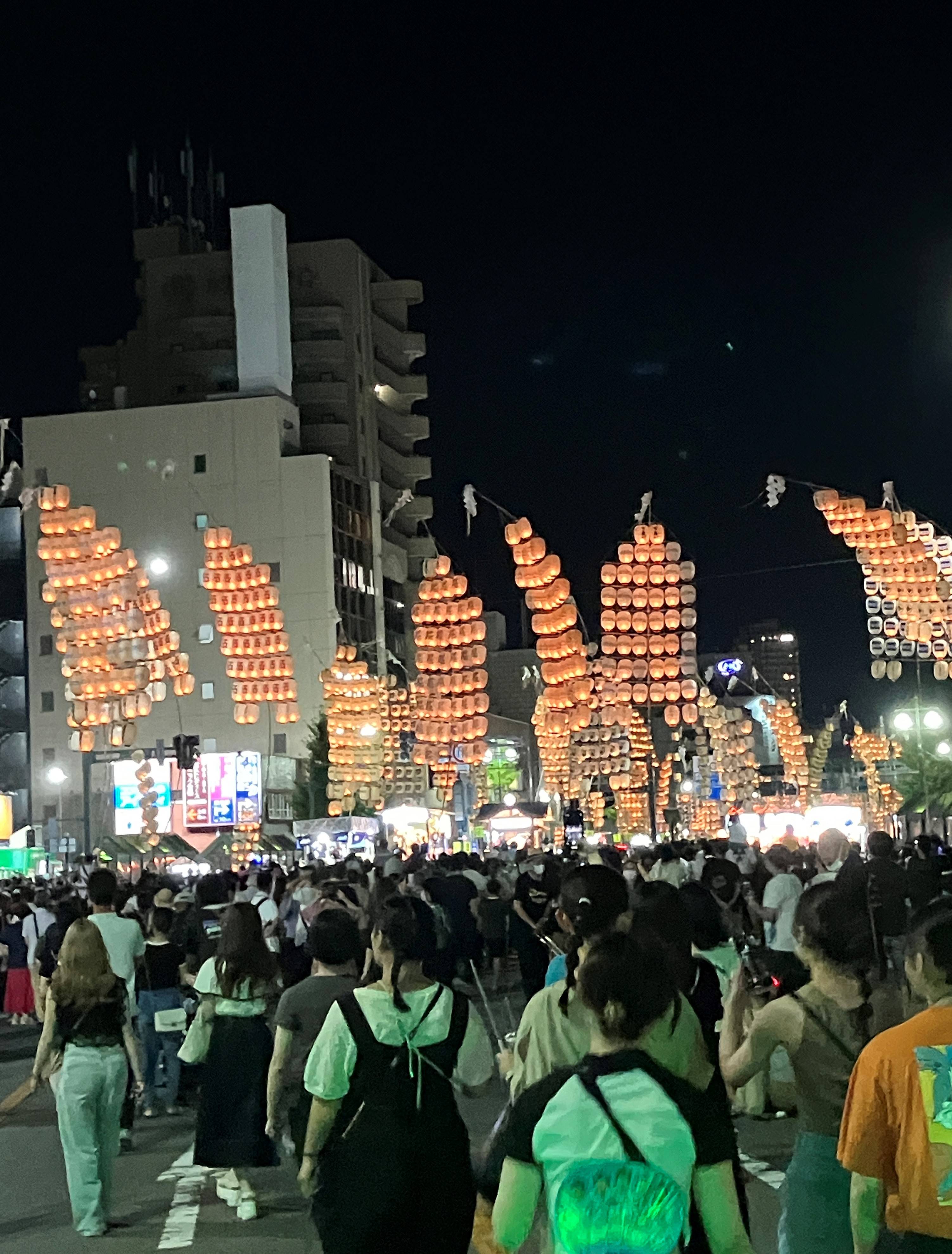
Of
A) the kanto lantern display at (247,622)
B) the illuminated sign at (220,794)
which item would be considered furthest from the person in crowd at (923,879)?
the kanto lantern display at (247,622)

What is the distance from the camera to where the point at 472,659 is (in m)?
53.0

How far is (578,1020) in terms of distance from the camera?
6.34m

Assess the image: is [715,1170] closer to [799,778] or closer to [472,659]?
[472,659]

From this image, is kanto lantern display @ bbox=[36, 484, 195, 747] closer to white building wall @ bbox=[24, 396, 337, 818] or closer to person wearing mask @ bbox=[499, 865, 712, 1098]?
white building wall @ bbox=[24, 396, 337, 818]

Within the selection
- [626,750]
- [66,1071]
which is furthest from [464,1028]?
[626,750]

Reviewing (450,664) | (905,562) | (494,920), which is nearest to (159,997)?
(494,920)

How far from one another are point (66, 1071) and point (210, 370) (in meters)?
81.8

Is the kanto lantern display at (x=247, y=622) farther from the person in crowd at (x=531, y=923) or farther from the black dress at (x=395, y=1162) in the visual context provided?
the black dress at (x=395, y=1162)

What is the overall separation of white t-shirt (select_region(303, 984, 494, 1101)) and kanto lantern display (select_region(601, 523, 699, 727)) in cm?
3860

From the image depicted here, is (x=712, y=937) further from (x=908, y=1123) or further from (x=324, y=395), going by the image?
(x=324, y=395)

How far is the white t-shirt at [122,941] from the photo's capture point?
39.9ft

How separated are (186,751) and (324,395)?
4985cm

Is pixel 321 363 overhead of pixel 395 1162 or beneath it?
overhead

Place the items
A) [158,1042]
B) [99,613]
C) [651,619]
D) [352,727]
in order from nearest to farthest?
[158,1042]
[651,619]
[99,613]
[352,727]
